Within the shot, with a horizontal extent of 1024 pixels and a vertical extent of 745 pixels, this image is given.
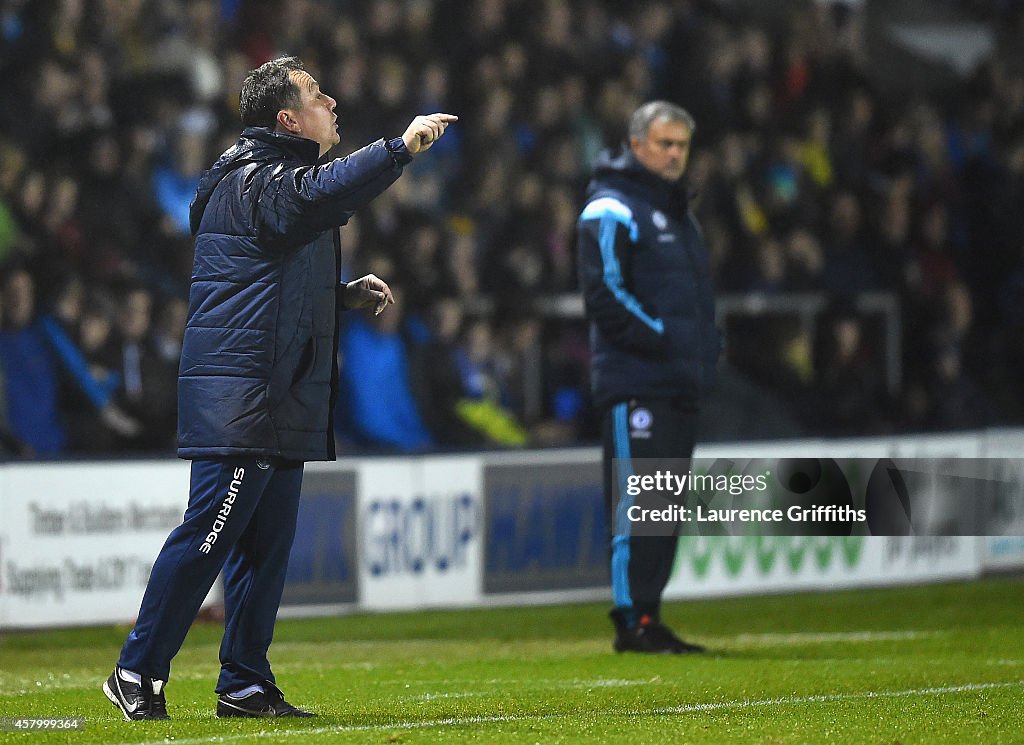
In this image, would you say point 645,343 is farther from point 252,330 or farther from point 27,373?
point 27,373

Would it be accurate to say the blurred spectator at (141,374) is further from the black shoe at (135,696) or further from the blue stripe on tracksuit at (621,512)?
the black shoe at (135,696)

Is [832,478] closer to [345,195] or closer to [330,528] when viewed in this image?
[330,528]

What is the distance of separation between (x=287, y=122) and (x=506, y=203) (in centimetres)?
1039

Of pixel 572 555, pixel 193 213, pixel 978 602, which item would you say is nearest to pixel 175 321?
pixel 572 555

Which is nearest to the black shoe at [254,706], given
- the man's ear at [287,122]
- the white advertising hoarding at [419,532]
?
the man's ear at [287,122]

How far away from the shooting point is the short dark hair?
5.94 m

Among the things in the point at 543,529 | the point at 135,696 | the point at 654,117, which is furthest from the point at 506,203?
the point at 135,696

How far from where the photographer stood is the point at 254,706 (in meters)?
6.05

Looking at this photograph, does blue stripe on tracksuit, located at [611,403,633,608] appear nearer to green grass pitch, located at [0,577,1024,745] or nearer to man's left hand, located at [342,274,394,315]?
green grass pitch, located at [0,577,1024,745]

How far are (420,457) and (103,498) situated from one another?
2147 millimetres

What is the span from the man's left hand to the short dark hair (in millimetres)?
657

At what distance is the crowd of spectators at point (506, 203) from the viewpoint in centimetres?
1318

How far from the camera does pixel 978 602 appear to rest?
12297 millimetres

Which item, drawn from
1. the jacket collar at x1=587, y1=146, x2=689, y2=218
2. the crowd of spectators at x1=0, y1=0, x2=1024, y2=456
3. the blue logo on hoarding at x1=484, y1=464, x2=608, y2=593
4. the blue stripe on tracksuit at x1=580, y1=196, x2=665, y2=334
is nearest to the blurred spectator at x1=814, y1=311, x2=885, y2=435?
the crowd of spectators at x1=0, y1=0, x2=1024, y2=456
